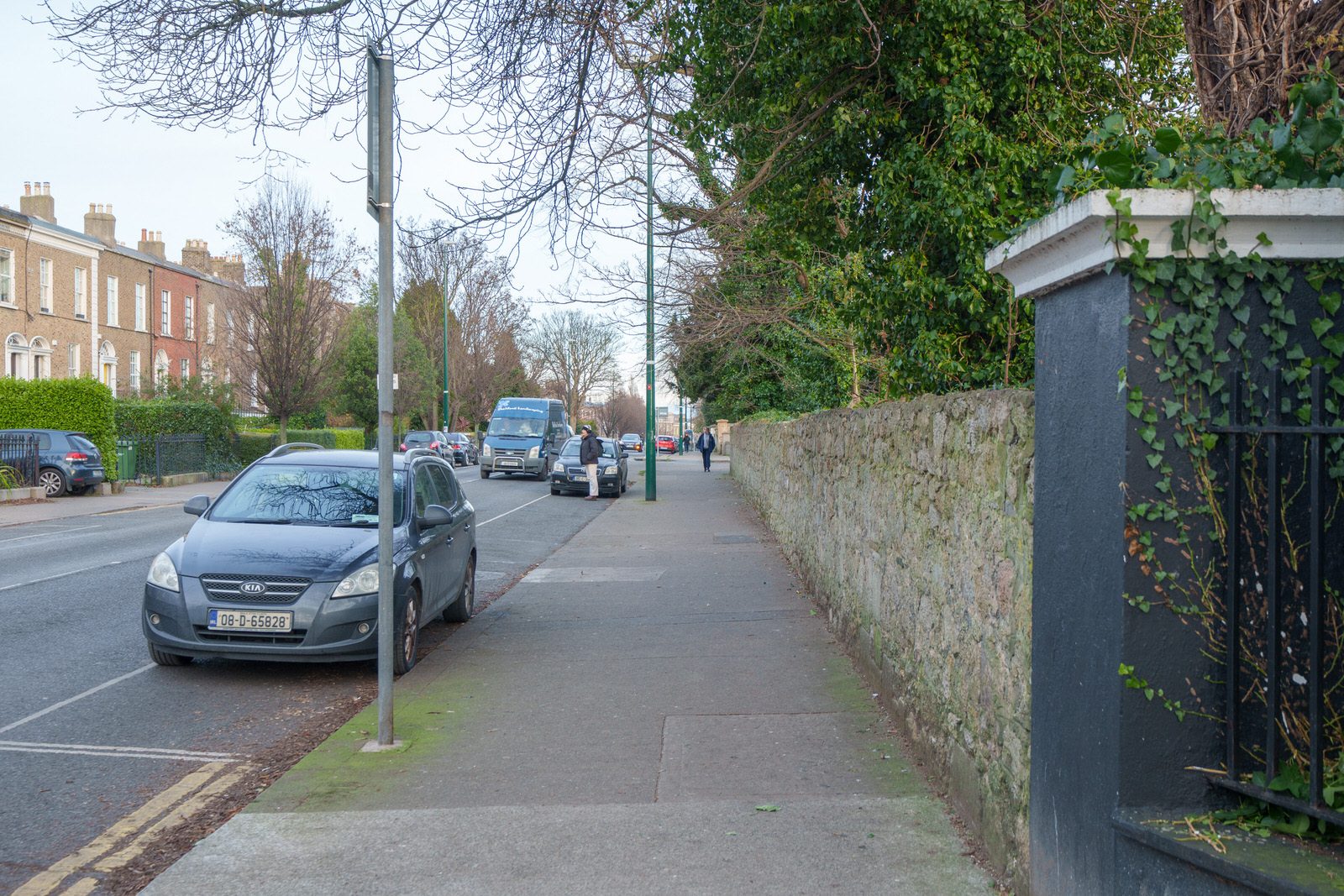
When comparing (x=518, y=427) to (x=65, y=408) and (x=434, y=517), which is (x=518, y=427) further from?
(x=434, y=517)

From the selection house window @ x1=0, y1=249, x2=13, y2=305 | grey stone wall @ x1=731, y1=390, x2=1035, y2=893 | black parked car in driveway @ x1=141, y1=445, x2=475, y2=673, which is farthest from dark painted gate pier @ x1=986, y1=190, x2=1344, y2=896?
house window @ x1=0, y1=249, x2=13, y2=305

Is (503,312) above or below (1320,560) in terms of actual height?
above

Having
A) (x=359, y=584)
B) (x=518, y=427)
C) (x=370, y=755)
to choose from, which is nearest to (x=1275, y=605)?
(x=370, y=755)

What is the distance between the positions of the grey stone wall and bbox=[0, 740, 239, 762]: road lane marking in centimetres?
372

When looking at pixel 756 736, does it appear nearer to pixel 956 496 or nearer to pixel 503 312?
pixel 956 496

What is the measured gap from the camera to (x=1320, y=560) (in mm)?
2785

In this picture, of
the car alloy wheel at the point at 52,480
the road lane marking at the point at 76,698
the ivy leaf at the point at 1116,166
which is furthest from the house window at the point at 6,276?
the ivy leaf at the point at 1116,166

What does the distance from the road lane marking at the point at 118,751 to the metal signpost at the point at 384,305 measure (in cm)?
94

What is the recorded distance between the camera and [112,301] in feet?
148

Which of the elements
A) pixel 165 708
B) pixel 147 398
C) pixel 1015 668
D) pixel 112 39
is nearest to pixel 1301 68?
pixel 1015 668

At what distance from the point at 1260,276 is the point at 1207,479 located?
56cm

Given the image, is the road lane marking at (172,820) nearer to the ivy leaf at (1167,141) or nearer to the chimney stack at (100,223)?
the ivy leaf at (1167,141)

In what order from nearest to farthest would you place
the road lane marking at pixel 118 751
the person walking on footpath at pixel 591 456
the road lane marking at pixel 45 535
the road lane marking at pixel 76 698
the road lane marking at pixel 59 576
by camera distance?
the road lane marking at pixel 118 751 < the road lane marking at pixel 76 698 < the road lane marking at pixel 59 576 < the road lane marking at pixel 45 535 < the person walking on footpath at pixel 591 456

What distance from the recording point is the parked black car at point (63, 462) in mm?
26000
